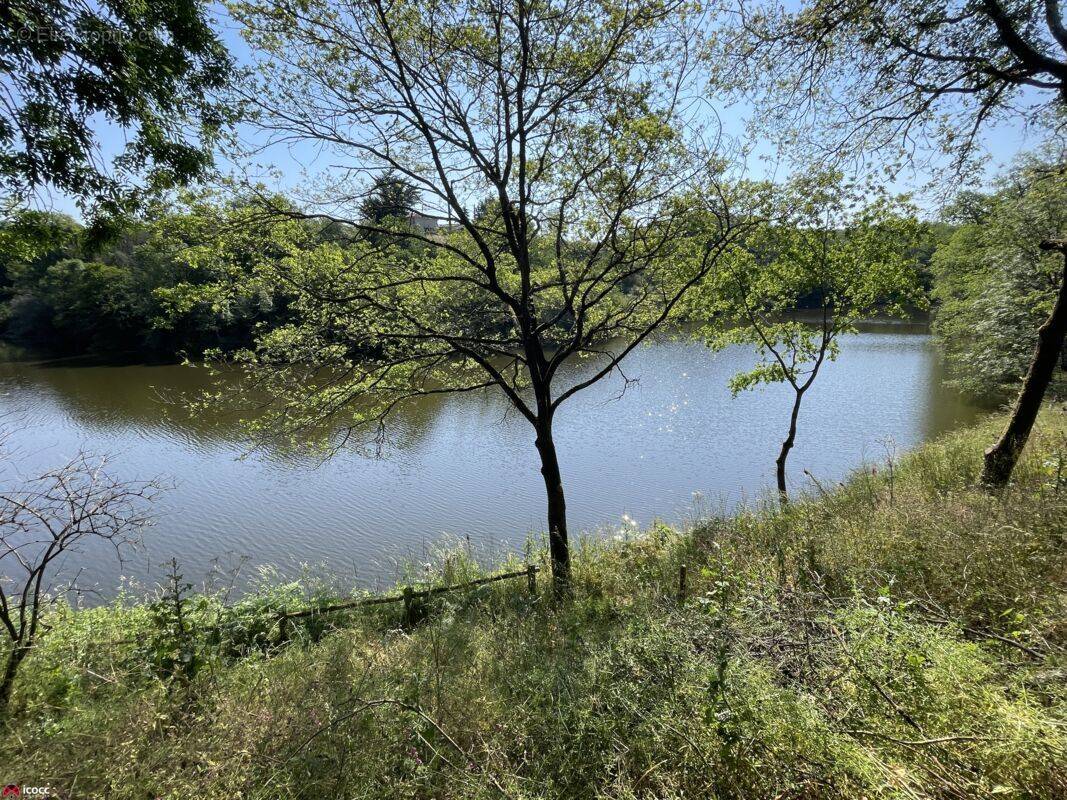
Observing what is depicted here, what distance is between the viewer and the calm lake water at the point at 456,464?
9539mm

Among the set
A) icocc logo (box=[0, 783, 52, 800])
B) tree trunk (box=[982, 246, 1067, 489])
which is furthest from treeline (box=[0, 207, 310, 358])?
tree trunk (box=[982, 246, 1067, 489])

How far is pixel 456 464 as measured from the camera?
1397cm

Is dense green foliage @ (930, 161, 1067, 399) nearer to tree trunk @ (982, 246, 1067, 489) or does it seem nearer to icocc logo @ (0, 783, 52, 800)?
tree trunk @ (982, 246, 1067, 489)

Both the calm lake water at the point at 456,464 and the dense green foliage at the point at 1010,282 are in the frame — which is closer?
the calm lake water at the point at 456,464

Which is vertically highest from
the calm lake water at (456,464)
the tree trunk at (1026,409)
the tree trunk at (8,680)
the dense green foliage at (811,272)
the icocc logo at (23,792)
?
the dense green foliage at (811,272)

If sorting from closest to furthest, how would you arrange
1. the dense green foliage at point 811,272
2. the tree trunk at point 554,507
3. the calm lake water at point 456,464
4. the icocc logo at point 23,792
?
the icocc logo at point 23,792, the tree trunk at point 554,507, the dense green foliage at point 811,272, the calm lake water at point 456,464

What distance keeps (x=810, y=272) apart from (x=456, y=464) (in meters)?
9.90

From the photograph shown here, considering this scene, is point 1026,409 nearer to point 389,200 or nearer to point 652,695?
point 652,695

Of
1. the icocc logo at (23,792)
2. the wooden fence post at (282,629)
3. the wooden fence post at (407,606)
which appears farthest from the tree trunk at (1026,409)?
the icocc logo at (23,792)

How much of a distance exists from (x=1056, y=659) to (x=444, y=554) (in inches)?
273

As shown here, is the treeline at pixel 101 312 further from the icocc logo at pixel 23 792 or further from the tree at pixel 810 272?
the icocc logo at pixel 23 792

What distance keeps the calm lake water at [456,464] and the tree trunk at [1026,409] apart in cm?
419

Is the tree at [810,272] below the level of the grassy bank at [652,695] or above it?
above

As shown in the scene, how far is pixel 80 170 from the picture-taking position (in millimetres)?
3957
